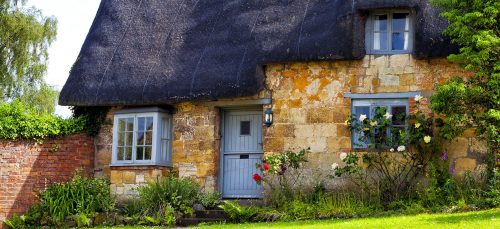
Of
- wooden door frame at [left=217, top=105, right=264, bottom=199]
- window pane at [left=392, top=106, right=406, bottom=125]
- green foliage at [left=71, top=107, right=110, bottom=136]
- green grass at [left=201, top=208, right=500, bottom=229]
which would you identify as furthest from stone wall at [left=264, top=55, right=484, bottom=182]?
green foliage at [left=71, top=107, right=110, bottom=136]

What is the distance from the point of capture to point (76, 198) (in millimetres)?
14539

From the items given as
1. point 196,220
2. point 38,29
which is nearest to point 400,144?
point 196,220

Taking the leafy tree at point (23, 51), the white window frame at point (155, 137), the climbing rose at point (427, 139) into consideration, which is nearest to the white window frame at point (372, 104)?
the climbing rose at point (427, 139)

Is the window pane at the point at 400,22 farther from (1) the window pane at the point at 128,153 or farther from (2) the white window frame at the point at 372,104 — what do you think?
(1) the window pane at the point at 128,153

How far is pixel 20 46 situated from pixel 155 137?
10.7m

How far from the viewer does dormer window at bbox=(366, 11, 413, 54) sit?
1360cm

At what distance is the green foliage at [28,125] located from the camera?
14.9m

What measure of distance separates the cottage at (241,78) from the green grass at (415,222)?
2254mm

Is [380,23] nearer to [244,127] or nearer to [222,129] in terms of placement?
[244,127]

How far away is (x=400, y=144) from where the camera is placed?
42.7 ft

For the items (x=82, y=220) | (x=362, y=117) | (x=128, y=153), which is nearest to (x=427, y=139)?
(x=362, y=117)

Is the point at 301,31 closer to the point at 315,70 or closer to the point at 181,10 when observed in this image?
the point at 315,70

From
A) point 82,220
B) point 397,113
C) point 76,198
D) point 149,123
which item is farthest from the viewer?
point 149,123

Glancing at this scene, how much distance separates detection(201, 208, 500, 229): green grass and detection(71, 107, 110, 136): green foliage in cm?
500
